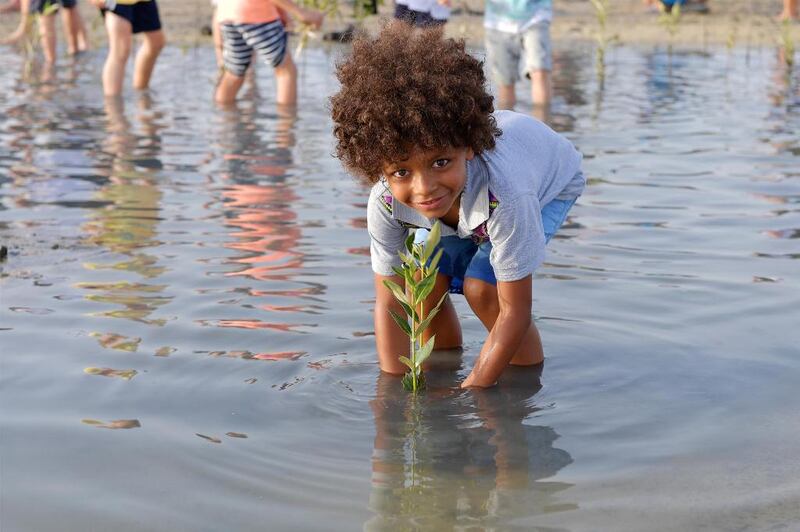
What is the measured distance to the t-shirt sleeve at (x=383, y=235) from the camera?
153 inches

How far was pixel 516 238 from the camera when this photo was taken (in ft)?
12.1

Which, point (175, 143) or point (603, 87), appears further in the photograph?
point (603, 87)

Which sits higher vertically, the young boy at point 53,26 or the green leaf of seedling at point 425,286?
the young boy at point 53,26

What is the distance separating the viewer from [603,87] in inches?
489

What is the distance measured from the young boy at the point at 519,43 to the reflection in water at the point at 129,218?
9.31 ft

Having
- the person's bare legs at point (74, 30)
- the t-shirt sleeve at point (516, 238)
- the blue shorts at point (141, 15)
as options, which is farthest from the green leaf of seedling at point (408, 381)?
the person's bare legs at point (74, 30)

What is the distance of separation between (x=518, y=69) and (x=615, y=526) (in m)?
7.86

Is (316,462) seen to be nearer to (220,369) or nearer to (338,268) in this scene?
(220,369)

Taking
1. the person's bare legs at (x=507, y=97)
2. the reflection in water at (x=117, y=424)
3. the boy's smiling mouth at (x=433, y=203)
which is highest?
the boy's smiling mouth at (x=433, y=203)

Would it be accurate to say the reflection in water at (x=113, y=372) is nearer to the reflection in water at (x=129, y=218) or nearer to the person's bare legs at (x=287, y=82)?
the reflection in water at (x=129, y=218)

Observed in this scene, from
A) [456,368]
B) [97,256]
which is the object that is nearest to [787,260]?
[456,368]

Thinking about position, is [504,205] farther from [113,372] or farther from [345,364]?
[113,372]

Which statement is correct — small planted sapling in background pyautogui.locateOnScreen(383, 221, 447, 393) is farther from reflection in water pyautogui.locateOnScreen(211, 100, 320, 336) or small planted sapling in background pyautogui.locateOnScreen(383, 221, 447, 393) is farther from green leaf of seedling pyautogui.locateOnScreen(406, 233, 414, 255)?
reflection in water pyautogui.locateOnScreen(211, 100, 320, 336)

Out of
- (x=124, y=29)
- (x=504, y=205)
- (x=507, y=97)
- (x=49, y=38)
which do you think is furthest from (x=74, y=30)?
(x=504, y=205)
